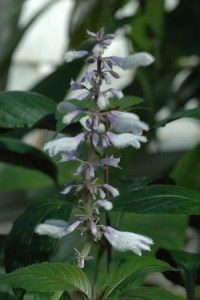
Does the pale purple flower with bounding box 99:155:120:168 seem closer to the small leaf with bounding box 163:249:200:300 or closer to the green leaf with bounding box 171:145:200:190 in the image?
the small leaf with bounding box 163:249:200:300

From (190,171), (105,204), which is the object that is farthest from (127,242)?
(190,171)

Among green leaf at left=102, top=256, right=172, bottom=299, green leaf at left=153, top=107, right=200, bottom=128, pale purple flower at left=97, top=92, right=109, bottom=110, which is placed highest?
green leaf at left=153, top=107, right=200, bottom=128

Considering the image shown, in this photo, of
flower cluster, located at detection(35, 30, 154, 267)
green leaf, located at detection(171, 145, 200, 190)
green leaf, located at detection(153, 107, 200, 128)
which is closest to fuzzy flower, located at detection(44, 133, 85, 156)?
flower cluster, located at detection(35, 30, 154, 267)

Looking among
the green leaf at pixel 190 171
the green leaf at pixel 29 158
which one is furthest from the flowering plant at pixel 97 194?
the green leaf at pixel 190 171

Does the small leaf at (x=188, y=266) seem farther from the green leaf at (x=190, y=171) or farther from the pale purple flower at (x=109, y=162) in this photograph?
the green leaf at (x=190, y=171)

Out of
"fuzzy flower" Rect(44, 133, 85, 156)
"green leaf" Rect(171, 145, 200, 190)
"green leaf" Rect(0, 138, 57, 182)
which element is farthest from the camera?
"green leaf" Rect(171, 145, 200, 190)

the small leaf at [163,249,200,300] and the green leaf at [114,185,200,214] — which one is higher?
the green leaf at [114,185,200,214]

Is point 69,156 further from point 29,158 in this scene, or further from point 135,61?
point 29,158
